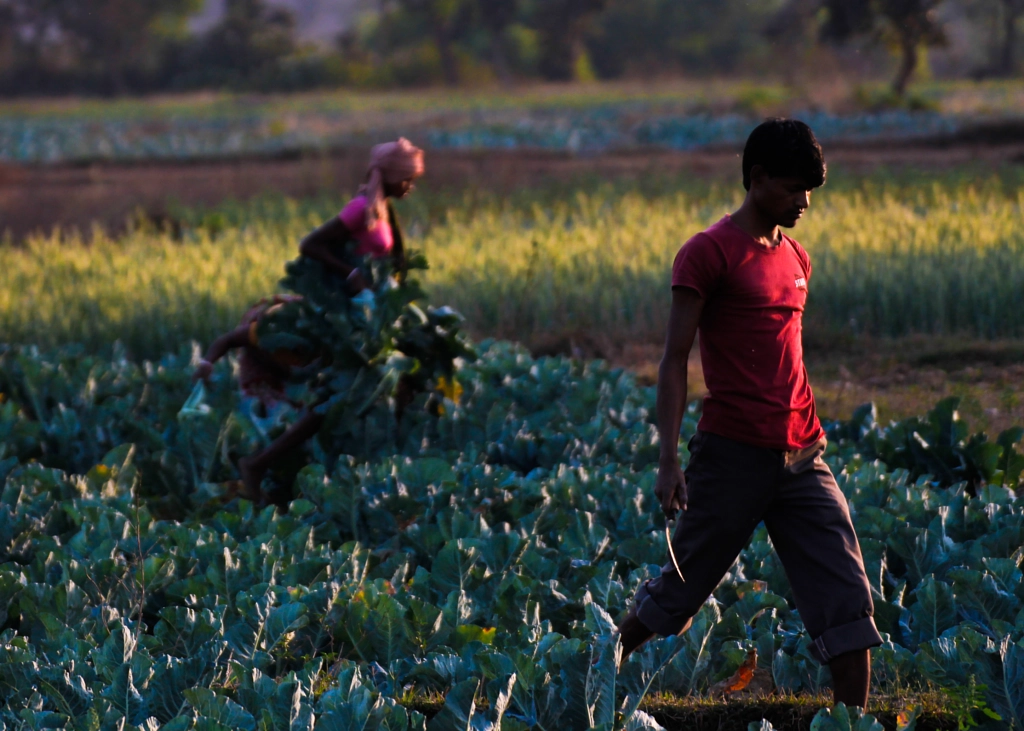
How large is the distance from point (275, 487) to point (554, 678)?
9.66 ft

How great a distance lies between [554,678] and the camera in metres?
3.28

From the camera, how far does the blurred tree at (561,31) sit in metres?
58.1

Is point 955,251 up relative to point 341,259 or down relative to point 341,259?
down

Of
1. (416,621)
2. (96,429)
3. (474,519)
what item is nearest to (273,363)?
(96,429)

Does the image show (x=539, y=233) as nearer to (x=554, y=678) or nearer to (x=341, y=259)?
(x=341, y=259)

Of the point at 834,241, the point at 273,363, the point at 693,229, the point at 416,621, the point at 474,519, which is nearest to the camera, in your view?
the point at 416,621

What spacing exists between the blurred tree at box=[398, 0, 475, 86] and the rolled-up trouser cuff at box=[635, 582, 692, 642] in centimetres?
5854

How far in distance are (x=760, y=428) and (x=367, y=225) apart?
2.97 metres

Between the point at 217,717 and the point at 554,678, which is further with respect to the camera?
the point at 554,678

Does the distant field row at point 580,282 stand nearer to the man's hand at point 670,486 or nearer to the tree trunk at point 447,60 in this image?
the man's hand at point 670,486

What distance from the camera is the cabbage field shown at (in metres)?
3.19

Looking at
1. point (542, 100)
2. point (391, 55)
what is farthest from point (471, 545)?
point (391, 55)

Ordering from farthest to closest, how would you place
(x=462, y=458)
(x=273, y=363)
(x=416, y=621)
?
(x=273, y=363) → (x=462, y=458) → (x=416, y=621)

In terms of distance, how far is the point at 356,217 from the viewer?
5.73 meters
